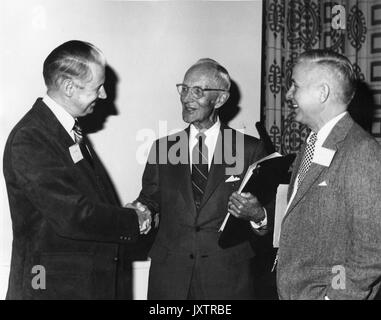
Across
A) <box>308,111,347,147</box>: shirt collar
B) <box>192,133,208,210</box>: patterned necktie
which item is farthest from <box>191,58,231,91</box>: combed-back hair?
<box>308,111,347,147</box>: shirt collar

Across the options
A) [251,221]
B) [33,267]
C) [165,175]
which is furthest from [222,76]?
[33,267]

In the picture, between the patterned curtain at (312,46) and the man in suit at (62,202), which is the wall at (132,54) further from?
the man in suit at (62,202)

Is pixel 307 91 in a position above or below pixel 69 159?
above

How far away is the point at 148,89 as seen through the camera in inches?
113

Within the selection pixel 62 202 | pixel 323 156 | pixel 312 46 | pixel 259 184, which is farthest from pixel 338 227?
pixel 312 46

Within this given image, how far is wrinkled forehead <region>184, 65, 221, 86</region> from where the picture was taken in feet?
7.82

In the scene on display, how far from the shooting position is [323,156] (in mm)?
1688

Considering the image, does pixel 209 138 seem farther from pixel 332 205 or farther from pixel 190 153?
pixel 332 205

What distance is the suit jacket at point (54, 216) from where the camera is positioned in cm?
170

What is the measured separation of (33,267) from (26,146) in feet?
1.56

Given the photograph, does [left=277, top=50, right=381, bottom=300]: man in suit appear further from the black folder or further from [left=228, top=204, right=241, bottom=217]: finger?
[left=228, top=204, right=241, bottom=217]: finger

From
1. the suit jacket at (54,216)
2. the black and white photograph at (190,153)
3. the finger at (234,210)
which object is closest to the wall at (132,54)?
the black and white photograph at (190,153)

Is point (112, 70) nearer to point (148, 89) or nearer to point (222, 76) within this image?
point (148, 89)

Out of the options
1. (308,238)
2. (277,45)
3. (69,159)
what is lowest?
(308,238)
